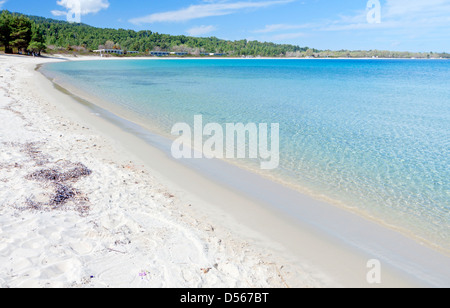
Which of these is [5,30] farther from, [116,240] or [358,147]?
[116,240]

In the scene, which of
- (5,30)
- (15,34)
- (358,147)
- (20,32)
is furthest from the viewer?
(20,32)

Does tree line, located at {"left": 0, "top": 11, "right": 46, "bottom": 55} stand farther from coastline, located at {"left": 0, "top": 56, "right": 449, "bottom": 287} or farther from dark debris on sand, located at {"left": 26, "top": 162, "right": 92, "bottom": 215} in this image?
coastline, located at {"left": 0, "top": 56, "right": 449, "bottom": 287}

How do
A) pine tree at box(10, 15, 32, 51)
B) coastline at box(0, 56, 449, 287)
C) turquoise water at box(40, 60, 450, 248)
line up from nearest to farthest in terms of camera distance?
1. coastline at box(0, 56, 449, 287)
2. turquoise water at box(40, 60, 450, 248)
3. pine tree at box(10, 15, 32, 51)

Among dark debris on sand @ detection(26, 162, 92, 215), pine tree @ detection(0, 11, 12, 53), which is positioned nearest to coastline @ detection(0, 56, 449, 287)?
dark debris on sand @ detection(26, 162, 92, 215)

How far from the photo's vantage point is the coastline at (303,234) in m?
5.23

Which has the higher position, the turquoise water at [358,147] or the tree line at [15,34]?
the tree line at [15,34]

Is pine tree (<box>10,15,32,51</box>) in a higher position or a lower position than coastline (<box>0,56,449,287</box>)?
higher

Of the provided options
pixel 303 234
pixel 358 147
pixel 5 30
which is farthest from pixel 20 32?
pixel 303 234

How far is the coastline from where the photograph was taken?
17.2ft

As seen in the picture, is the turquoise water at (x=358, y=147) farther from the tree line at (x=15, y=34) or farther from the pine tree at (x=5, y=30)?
the tree line at (x=15, y=34)

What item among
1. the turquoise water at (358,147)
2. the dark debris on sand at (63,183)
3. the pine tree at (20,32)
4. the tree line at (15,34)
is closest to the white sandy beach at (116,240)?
the dark debris on sand at (63,183)

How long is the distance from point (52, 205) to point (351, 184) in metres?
7.96

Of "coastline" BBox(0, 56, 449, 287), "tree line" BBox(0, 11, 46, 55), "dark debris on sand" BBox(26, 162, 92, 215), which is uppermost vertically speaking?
"tree line" BBox(0, 11, 46, 55)

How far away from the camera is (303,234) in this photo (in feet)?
21.3
